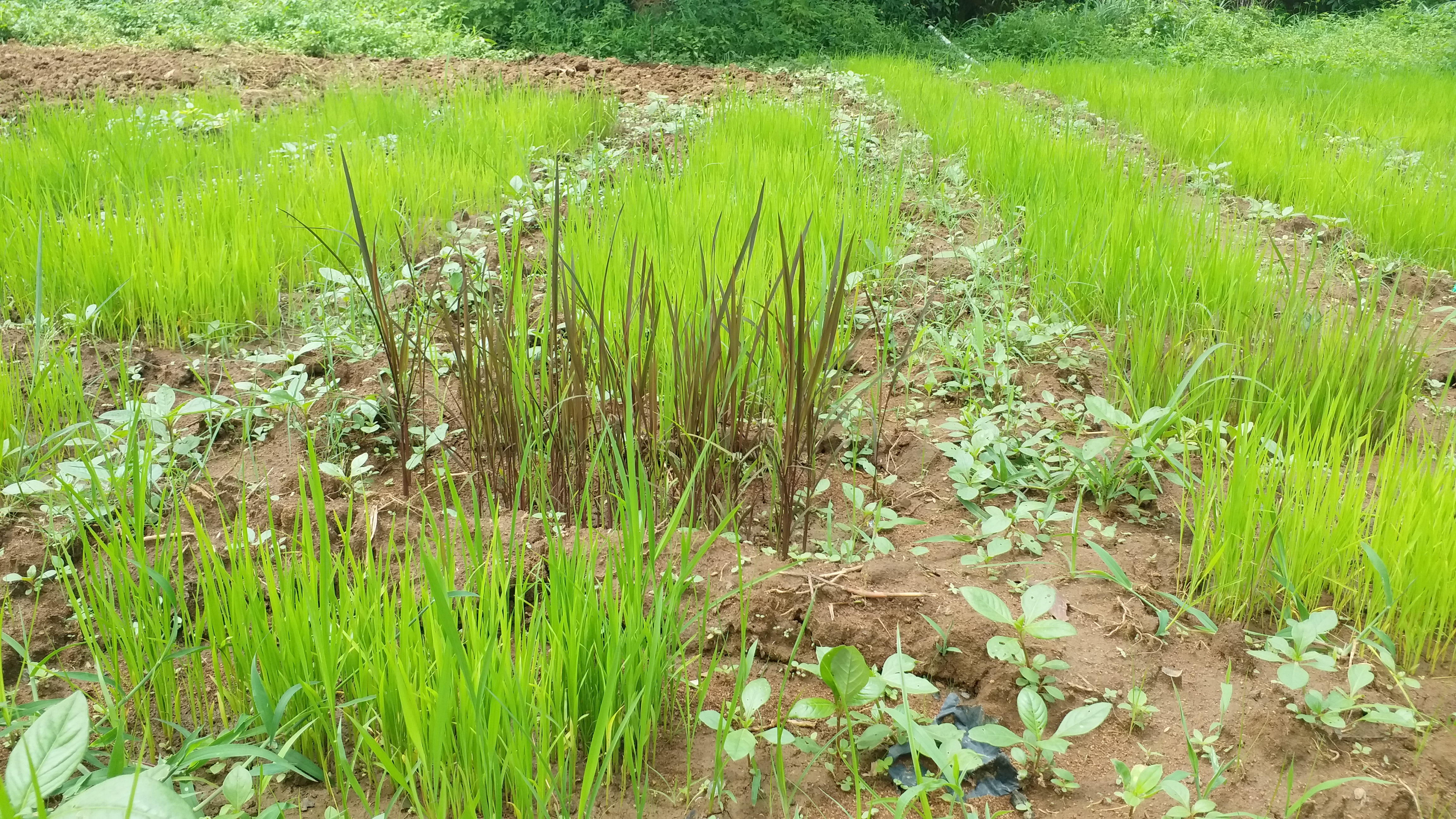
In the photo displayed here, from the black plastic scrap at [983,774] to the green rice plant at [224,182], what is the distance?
1561 mm

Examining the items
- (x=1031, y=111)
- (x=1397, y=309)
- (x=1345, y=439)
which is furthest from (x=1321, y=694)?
(x=1031, y=111)

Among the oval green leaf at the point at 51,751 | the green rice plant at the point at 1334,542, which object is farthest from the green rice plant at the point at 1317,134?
the oval green leaf at the point at 51,751

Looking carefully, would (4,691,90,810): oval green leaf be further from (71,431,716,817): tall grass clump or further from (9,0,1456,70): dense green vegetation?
(9,0,1456,70): dense green vegetation

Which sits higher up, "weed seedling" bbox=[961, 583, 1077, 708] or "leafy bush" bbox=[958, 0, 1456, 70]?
"leafy bush" bbox=[958, 0, 1456, 70]

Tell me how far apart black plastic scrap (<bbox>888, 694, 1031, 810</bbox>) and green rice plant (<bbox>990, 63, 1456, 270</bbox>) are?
2.92m

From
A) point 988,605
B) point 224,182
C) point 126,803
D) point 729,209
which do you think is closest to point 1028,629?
point 988,605

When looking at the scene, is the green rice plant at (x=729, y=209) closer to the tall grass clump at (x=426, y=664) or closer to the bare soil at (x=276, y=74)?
the tall grass clump at (x=426, y=664)

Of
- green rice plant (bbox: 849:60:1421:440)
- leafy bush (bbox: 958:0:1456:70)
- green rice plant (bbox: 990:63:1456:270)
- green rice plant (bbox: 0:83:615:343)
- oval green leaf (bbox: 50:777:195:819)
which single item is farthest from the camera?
leafy bush (bbox: 958:0:1456:70)

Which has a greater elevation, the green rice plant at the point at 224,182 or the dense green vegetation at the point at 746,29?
the dense green vegetation at the point at 746,29

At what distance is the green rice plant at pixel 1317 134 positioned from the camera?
3.27 meters

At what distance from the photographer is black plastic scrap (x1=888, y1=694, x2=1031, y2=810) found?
111 centimetres

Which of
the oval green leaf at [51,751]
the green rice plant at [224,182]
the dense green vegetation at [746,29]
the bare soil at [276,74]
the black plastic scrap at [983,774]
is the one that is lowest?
the black plastic scrap at [983,774]

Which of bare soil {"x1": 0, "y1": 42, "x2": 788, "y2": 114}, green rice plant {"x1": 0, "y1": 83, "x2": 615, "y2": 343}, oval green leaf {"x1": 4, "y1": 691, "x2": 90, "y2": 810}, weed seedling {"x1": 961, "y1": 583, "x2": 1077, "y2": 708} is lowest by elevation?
weed seedling {"x1": 961, "y1": 583, "x2": 1077, "y2": 708}

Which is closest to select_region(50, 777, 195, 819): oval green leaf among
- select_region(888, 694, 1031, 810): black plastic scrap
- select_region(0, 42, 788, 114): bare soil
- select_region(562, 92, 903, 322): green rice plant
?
select_region(888, 694, 1031, 810): black plastic scrap
